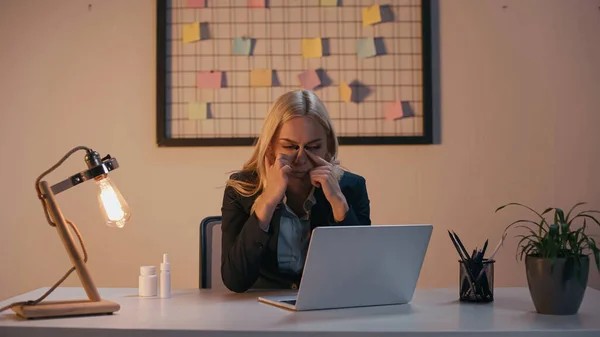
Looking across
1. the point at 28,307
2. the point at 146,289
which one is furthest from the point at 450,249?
the point at 28,307

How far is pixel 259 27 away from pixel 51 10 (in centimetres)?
87

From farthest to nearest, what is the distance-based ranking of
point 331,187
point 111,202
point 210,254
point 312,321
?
point 210,254
point 331,187
point 111,202
point 312,321

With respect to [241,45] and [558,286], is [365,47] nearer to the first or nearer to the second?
[241,45]

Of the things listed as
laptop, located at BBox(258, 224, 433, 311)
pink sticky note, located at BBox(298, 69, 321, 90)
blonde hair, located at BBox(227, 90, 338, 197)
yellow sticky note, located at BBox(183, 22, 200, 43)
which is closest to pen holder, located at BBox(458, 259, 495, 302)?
laptop, located at BBox(258, 224, 433, 311)

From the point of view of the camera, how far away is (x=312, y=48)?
2.89 meters

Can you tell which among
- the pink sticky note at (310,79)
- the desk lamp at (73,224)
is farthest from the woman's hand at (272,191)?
the pink sticky note at (310,79)

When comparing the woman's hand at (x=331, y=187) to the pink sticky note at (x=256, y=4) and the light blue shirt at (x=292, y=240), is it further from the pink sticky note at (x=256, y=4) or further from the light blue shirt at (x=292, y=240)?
the pink sticky note at (x=256, y=4)

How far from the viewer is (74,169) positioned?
2.95 meters

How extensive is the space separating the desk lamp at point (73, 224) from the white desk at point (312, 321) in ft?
0.08

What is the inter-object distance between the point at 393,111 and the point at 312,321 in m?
1.65

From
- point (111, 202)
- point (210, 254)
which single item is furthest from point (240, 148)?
point (111, 202)

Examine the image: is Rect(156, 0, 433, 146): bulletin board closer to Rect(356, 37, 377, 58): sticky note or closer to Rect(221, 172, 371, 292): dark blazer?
Rect(356, 37, 377, 58): sticky note

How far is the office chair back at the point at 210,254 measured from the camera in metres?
2.09

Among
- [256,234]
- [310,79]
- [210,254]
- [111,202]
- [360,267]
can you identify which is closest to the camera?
[360,267]
